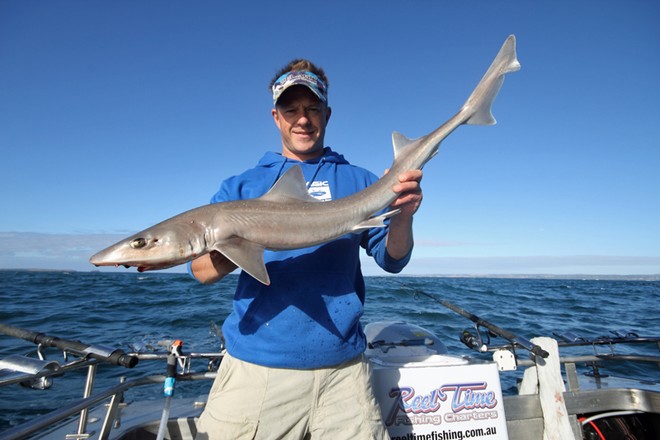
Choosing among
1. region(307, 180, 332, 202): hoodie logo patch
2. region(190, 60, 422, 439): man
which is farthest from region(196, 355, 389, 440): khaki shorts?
region(307, 180, 332, 202): hoodie logo patch

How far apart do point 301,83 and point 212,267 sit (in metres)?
1.59

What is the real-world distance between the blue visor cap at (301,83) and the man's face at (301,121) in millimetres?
54

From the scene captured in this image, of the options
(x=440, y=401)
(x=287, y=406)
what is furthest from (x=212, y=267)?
(x=440, y=401)

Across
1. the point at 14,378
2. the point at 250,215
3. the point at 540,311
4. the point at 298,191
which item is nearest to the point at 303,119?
the point at 298,191

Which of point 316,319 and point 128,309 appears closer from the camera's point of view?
Result: point 316,319

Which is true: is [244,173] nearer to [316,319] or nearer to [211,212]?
[211,212]

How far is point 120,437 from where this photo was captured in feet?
9.84

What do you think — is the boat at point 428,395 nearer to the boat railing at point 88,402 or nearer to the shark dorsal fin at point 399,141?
the boat railing at point 88,402

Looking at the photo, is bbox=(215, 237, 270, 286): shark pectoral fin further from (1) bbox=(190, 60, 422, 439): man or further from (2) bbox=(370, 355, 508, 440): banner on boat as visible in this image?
(2) bbox=(370, 355, 508, 440): banner on boat

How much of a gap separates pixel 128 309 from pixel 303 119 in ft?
48.8

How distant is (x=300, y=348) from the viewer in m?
2.18

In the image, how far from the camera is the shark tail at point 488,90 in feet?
9.25

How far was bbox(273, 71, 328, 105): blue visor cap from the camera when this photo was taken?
8.82 ft

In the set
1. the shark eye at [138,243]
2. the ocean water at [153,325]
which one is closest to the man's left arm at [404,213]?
the shark eye at [138,243]
